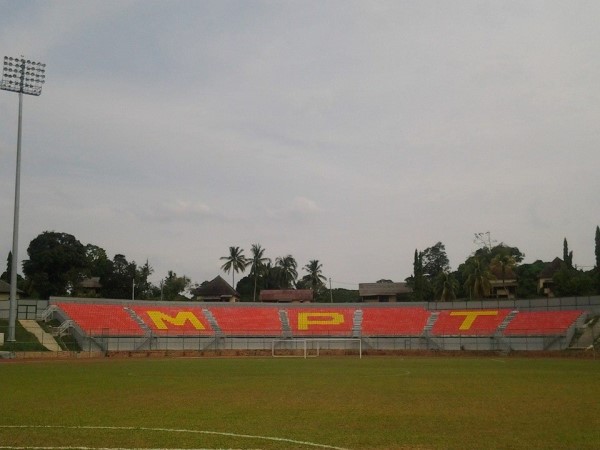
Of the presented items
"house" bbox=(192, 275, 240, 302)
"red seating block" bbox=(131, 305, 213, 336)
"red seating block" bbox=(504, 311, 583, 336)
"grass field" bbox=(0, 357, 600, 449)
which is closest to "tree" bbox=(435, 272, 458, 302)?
"red seating block" bbox=(504, 311, 583, 336)

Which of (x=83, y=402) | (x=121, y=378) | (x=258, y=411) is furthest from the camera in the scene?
(x=121, y=378)

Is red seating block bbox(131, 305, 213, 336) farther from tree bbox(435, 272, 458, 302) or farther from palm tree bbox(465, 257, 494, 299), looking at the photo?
palm tree bbox(465, 257, 494, 299)

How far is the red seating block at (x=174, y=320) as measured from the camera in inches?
2891

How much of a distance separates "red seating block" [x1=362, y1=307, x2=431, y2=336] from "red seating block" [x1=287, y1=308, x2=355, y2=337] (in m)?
2.31

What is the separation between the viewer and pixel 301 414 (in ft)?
59.4

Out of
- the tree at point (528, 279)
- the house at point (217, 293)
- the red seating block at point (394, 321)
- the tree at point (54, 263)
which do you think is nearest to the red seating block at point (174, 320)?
the tree at point (54, 263)

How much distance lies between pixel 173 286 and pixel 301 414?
111m

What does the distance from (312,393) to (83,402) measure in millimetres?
8482

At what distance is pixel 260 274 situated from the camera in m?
130

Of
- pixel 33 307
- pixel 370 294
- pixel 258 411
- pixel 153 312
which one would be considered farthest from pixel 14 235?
pixel 370 294

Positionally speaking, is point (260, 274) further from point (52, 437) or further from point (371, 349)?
point (52, 437)

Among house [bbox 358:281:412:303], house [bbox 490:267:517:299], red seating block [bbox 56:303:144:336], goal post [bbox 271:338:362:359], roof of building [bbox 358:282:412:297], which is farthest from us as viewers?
roof of building [bbox 358:282:412:297]

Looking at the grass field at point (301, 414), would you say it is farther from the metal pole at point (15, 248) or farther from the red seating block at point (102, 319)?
the red seating block at point (102, 319)

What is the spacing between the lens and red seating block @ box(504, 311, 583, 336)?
69.1 m
